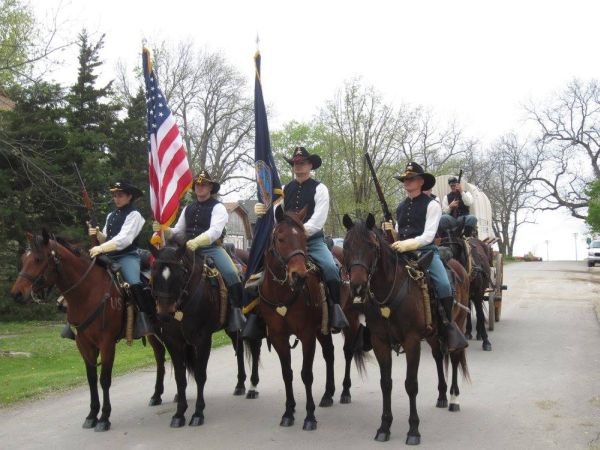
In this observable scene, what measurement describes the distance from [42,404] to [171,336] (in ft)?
8.04

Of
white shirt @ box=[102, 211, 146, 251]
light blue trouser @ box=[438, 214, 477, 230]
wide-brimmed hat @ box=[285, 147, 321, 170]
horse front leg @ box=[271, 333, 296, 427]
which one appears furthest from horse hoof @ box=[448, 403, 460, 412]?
light blue trouser @ box=[438, 214, 477, 230]

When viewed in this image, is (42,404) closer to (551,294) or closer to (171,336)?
(171,336)

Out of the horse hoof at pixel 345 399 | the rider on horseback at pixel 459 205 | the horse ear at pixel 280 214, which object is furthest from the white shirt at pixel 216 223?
the rider on horseback at pixel 459 205

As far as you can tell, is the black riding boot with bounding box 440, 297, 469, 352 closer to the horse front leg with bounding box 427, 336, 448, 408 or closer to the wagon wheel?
the horse front leg with bounding box 427, 336, 448, 408

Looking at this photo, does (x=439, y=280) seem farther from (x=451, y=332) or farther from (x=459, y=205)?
(x=459, y=205)

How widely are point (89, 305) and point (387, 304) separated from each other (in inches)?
139

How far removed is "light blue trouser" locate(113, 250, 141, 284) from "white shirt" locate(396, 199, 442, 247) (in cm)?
352

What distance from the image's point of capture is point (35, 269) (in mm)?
7070

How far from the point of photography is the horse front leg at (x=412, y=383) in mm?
6281

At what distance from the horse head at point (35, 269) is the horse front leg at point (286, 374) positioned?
2.70m

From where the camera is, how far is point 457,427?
6.82 metres

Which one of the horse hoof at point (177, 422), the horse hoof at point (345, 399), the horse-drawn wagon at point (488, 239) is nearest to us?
the horse hoof at point (177, 422)

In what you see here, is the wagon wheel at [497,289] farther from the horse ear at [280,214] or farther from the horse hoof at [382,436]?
the horse ear at [280,214]

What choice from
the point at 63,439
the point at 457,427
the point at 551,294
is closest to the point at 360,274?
the point at 457,427
